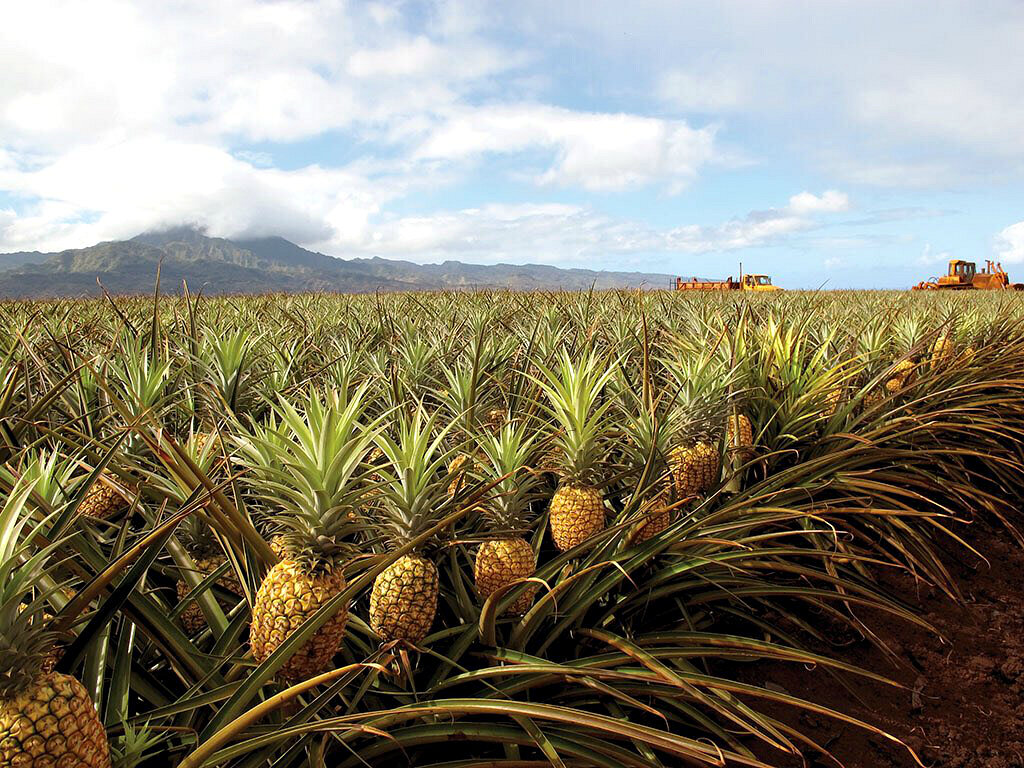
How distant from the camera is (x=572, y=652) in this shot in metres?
1.60

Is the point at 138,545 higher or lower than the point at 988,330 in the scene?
lower

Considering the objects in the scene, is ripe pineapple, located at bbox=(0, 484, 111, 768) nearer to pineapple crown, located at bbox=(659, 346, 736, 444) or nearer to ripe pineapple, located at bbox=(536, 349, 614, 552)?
ripe pineapple, located at bbox=(536, 349, 614, 552)

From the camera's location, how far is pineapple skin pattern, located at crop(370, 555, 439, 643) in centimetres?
111

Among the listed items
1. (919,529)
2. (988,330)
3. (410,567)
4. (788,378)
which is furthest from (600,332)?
(988,330)

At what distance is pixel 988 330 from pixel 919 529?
3.33m

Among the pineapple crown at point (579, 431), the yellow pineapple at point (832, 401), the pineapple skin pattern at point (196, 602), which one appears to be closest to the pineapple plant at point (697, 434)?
the pineapple crown at point (579, 431)

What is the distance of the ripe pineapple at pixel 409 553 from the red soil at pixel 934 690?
1152 millimetres

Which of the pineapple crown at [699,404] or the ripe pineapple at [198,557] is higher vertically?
the pineapple crown at [699,404]

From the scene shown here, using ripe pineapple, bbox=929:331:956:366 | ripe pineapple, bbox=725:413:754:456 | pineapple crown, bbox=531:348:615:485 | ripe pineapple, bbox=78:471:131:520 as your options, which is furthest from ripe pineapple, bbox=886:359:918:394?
ripe pineapple, bbox=78:471:131:520

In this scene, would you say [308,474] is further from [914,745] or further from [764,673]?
[914,745]

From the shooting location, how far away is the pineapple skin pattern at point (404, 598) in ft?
3.63

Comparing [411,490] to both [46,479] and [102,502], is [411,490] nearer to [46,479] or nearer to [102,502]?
[46,479]

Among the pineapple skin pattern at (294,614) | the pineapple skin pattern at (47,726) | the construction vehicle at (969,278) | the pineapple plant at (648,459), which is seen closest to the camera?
the pineapple skin pattern at (47,726)

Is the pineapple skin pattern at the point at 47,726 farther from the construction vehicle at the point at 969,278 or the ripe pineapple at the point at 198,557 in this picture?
the construction vehicle at the point at 969,278
